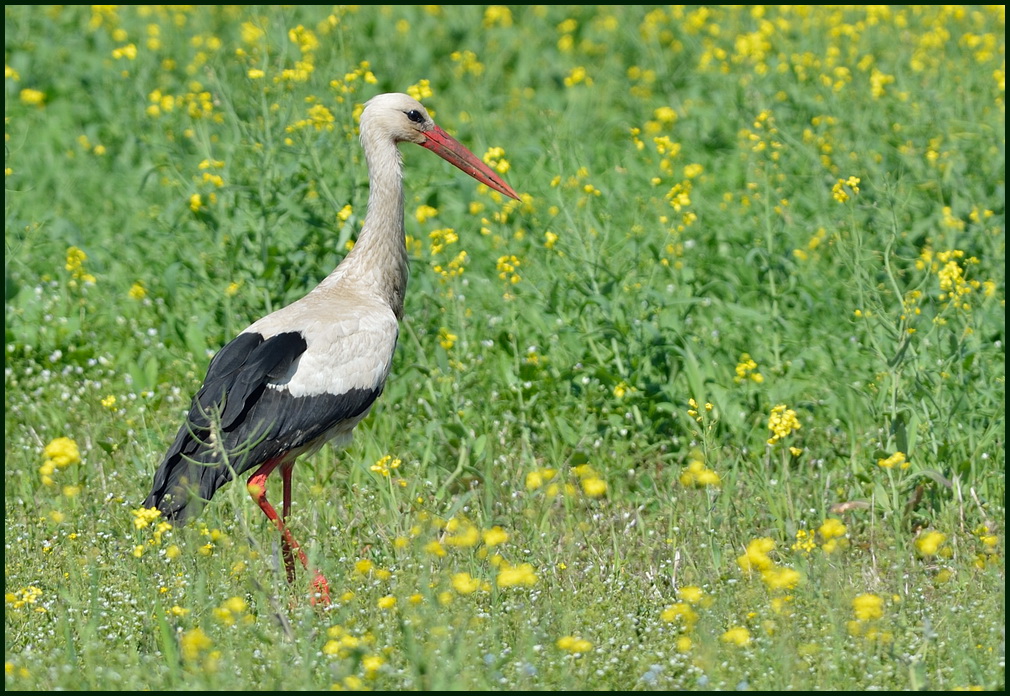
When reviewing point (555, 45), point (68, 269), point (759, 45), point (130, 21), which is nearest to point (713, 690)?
point (68, 269)

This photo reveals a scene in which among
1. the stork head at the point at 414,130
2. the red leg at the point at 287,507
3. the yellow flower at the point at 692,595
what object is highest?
the stork head at the point at 414,130

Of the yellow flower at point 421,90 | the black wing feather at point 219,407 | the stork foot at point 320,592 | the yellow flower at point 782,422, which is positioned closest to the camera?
the stork foot at point 320,592

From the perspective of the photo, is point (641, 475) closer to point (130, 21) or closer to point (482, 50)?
point (482, 50)

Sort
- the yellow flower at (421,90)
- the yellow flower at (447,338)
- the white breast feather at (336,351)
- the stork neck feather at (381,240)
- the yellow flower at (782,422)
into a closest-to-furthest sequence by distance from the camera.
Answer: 1. the yellow flower at (782,422)
2. the white breast feather at (336,351)
3. the stork neck feather at (381,240)
4. the yellow flower at (447,338)
5. the yellow flower at (421,90)

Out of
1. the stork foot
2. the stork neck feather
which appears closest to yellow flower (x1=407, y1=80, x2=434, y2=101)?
the stork neck feather

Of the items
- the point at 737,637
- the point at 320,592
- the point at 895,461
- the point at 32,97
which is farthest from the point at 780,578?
the point at 32,97

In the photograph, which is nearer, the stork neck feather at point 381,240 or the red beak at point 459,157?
the stork neck feather at point 381,240

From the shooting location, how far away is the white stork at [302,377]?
Answer: 468 cm

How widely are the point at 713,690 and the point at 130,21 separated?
A: 1004cm

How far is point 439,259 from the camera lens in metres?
6.77

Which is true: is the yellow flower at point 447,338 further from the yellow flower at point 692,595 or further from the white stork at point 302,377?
the yellow flower at point 692,595

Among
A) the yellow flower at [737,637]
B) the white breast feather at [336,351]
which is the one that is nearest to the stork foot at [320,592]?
the white breast feather at [336,351]

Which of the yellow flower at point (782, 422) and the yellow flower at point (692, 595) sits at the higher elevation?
the yellow flower at point (782, 422)

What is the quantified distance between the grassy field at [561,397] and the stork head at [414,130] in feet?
0.42
